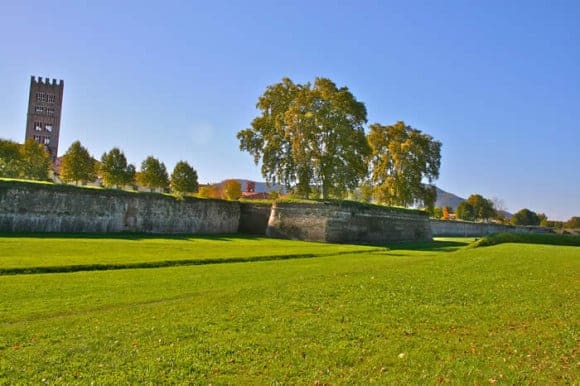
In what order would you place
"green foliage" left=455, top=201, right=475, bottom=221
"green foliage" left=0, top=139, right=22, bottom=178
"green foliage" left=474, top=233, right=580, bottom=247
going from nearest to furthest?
1. "green foliage" left=474, top=233, right=580, bottom=247
2. "green foliage" left=0, top=139, right=22, bottom=178
3. "green foliage" left=455, top=201, right=475, bottom=221

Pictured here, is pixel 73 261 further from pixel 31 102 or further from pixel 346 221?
pixel 31 102

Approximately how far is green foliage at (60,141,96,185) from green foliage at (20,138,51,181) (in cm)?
236

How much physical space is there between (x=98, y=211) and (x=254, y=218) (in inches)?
628

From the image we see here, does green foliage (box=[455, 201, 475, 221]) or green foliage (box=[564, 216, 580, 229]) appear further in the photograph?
green foliage (box=[564, 216, 580, 229])

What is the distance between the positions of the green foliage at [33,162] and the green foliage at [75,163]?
93.1 inches

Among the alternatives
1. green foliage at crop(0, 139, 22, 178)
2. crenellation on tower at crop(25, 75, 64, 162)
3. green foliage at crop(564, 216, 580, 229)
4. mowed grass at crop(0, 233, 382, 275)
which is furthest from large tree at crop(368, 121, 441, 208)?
green foliage at crop(564, 216, 580, 229)

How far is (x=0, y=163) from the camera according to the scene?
46000mm

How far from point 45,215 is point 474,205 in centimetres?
11098

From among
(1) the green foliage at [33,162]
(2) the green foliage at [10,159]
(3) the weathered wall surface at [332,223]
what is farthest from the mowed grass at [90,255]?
(1) the green foliage at [33,162]

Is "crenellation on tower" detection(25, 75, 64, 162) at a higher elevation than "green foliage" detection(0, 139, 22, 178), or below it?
higher

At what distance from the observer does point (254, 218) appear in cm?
4481

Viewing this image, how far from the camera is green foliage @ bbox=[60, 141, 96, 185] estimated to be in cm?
4975

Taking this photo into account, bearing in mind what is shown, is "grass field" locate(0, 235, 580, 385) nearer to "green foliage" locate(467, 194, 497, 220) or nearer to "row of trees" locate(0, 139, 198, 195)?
"row of trees" locate(0, 139, 198, 195)


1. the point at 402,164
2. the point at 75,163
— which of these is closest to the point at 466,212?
the point at 402,164
